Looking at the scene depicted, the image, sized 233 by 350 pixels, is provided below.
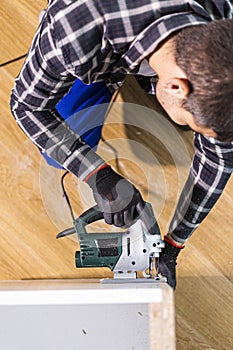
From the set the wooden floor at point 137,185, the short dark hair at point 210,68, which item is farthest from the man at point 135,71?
the wooden floor at point 137,185

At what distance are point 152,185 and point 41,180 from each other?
24 centimetres

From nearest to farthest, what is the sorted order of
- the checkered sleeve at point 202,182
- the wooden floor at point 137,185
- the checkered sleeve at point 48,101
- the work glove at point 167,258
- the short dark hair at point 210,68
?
the short dark hair at point 210,68, the checkered sleeve at point 48,101, the checkered sleeve at point 202,182, the work glove at point 167,258, the wooden floor at point 137,185

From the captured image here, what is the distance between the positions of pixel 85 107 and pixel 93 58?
28 centimetres

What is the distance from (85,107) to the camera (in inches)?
38.2

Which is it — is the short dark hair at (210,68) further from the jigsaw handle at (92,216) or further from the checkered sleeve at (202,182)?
the jigsaw handle at (92,216)

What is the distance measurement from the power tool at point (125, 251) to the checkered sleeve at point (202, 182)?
0.31ft

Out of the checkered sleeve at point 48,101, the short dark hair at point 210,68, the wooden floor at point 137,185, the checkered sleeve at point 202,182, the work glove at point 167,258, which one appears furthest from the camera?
the wooden floor at point 137,185

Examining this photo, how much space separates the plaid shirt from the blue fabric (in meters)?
0.05

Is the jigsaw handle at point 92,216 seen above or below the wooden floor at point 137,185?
above

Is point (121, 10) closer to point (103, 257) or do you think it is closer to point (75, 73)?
point (75, 73)

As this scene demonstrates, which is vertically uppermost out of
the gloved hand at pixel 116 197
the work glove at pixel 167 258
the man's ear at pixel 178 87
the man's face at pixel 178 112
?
the man's ear at pixel 178 87

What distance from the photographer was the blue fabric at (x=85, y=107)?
0.92 m

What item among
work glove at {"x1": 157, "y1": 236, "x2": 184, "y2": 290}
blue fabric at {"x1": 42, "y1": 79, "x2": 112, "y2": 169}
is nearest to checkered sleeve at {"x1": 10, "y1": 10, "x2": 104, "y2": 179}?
blue fabric at {"x1": 42, "y1": 79, "x2": 112, "y2": 169}

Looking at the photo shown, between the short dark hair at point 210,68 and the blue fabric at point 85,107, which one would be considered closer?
the short dark hair at point 210,68
